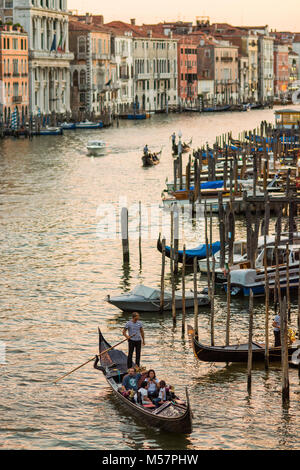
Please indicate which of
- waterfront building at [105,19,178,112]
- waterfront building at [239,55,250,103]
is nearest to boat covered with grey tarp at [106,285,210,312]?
waterfront building at [105,19,178,112]

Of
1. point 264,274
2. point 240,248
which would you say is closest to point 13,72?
point 240,248

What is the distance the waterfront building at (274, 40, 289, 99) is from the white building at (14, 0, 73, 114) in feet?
213

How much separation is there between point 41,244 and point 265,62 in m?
115

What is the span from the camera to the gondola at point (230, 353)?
1535 centimetres

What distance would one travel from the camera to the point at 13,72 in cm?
6988

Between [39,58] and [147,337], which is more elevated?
[39,58]

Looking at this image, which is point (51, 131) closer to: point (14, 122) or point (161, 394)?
point (14, 122)

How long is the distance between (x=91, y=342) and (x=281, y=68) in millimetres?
134607

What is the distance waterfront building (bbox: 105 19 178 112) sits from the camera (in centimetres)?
9894

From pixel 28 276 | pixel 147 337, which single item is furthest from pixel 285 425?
pixel 28 276

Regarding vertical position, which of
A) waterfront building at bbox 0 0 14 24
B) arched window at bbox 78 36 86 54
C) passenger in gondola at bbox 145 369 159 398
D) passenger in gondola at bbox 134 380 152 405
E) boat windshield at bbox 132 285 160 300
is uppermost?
waterfront building at bbox 0 0 14 24

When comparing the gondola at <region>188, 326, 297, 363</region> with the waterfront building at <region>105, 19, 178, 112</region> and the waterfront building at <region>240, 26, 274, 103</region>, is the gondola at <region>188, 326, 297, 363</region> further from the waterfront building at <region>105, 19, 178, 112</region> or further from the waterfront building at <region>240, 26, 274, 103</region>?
the waterfront building at <region>240, 26, 274, 103</region>

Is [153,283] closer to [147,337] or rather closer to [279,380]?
[147,337]

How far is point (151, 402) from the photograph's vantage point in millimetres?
13398
